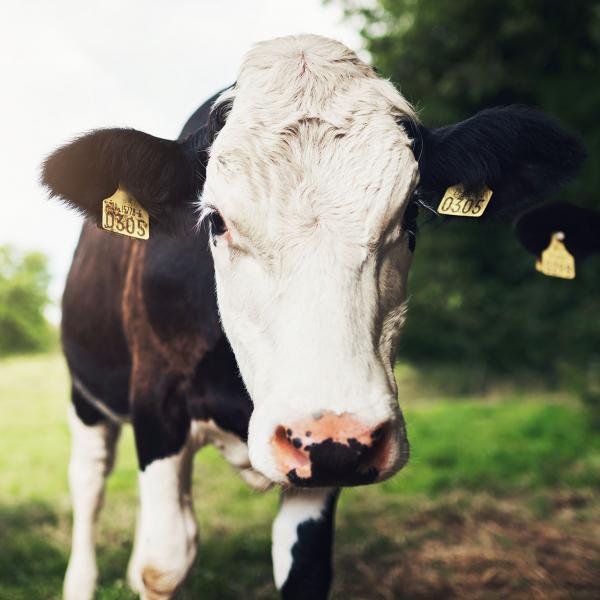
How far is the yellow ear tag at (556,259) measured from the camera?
373 centimetres

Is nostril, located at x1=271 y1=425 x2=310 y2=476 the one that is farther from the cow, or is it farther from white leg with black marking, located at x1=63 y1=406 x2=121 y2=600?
white leg with black marking, located at x1=63 y1=406 x2=121 y2=600

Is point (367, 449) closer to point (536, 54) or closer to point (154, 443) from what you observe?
point (154, 443)

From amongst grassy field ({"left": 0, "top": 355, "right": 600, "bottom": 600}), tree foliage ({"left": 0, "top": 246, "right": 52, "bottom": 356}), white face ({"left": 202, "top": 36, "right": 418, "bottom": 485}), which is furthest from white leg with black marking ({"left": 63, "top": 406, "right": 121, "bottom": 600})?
tree foliage ({"left": 0, "top": 246, "right": 52, "bottom": 356})

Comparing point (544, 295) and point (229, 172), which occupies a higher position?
point (229, 172)

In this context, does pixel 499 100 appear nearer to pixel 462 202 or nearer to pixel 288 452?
pixel 462 202

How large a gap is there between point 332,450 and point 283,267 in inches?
21.7

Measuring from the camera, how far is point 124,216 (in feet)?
8.93

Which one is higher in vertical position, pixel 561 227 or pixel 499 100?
pixel 499 100

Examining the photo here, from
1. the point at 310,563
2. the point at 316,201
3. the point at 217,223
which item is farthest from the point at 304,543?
the point at 316,201

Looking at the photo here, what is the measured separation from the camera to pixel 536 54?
38.3 feet

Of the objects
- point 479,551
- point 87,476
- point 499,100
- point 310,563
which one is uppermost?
point 499,100

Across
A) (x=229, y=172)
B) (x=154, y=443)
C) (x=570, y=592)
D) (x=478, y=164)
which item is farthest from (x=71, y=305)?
(x=570, y=592)

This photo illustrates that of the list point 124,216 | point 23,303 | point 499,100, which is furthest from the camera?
point 23,303

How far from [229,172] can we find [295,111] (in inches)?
12.5
